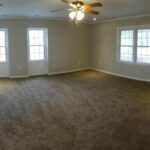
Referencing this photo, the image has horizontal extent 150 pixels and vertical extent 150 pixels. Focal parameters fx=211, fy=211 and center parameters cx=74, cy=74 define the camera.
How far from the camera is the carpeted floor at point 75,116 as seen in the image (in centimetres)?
347

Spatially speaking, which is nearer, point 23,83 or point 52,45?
point 23,83

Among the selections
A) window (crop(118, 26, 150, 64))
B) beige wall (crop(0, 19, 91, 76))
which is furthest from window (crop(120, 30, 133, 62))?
beige wall (crop(0, 19, 91, 76))

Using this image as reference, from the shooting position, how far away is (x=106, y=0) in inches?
207

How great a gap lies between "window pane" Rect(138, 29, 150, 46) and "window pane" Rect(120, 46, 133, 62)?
1.77 feet

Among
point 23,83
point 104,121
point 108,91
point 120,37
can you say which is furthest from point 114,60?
point 104,121

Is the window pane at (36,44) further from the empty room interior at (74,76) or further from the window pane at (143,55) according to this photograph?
the window pane at (143,55)

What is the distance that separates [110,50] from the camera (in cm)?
954

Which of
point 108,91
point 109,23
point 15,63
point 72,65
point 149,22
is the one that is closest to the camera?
point 108,91

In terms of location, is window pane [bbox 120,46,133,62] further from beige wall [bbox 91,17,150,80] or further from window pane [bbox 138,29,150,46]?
window pane [bbox 138,29,150,46]

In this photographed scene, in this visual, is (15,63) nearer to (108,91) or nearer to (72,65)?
(72,65)

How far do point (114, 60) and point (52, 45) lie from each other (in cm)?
284

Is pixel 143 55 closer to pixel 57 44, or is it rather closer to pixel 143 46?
pixel 143 46

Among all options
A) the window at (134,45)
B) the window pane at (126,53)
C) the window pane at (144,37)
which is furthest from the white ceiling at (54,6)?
the window pane at (126,53)

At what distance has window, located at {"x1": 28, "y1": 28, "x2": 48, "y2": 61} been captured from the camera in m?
9.19
